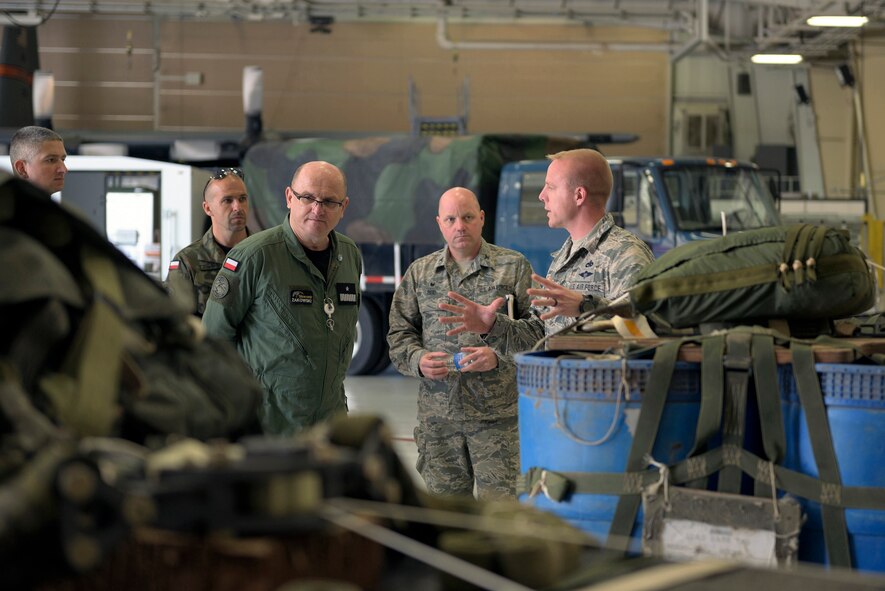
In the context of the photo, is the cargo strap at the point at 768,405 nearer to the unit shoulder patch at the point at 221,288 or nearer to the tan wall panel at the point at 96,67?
the unit shoulder patch at the point at 221,288

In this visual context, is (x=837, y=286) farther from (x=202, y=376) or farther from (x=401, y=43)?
(x=401, y=43)

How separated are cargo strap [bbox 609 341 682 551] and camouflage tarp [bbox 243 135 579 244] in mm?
8872

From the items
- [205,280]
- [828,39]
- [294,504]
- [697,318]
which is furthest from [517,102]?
[294,504]

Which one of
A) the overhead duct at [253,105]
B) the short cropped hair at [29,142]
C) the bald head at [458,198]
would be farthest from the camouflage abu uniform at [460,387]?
the overhead duct at [253,105]

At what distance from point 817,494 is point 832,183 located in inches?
722

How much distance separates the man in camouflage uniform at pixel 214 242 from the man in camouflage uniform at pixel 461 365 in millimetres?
883

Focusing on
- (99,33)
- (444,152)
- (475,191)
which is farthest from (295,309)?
(99,33)

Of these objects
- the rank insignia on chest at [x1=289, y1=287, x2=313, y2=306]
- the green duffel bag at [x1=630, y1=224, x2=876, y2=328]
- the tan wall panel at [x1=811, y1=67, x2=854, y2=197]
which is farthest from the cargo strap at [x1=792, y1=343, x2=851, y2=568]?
the tan wall panel at [x1=811, y1=67, x2=854, y2=197]

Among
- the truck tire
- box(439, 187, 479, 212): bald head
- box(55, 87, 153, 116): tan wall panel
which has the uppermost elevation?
box(55, 87, 153, 116): tan wall panel

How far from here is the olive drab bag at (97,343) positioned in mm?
1651

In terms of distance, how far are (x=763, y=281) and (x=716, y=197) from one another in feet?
27.6

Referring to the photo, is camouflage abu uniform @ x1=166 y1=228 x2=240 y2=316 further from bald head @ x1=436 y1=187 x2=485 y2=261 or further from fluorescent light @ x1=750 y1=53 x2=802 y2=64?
fluorescent light @ x1=750 y1=53 x2=802 y2=64

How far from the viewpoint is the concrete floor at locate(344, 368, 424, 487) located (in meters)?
8.47

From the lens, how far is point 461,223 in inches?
197
